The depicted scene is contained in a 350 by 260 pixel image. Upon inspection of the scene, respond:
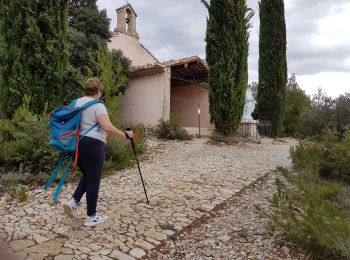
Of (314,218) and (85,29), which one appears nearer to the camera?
(314,218)

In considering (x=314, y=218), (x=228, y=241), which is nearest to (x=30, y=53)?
(x=228, y=241)

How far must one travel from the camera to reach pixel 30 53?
830 cm

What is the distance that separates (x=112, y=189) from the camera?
5.76 metres

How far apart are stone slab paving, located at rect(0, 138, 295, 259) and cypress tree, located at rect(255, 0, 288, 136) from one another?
1092 centimetres

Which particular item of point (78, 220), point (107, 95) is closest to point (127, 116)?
point (107, 95)

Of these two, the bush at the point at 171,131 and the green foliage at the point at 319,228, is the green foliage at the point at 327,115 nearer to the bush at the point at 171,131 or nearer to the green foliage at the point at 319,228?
the bush at the point at 171,131

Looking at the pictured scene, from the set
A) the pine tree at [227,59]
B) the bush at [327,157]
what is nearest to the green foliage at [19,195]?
the bush at [327,157]

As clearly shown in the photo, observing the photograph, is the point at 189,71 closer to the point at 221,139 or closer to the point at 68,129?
the point at 221,139

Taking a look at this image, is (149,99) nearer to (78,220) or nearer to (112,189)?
(112,189)

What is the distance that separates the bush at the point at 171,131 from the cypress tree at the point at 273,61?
7747mm

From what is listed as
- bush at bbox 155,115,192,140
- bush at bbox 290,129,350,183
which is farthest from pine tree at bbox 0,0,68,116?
bush at bbox 290,129,350,183

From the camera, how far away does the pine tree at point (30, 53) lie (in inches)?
324

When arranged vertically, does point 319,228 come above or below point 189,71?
below

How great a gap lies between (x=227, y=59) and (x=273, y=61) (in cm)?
659
